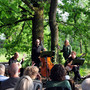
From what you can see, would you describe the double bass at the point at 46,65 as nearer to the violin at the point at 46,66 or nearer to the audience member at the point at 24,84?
the violin at the point at 46,66

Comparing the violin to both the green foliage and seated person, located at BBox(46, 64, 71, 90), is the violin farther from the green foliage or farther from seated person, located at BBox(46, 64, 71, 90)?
seated person, located at BBox(46, 64, 71, 90)

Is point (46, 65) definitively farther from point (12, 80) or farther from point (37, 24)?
point (12, 80)

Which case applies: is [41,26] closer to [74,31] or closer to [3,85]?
[74,31]

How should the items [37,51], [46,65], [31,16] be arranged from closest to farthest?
1. [46,65]
2. [37,51]
3. [31,16]

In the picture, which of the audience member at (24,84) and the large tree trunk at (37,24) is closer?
the audience member at (24,84)

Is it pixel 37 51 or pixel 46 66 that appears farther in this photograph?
pixel 37 51

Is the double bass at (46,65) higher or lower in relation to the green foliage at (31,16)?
lower

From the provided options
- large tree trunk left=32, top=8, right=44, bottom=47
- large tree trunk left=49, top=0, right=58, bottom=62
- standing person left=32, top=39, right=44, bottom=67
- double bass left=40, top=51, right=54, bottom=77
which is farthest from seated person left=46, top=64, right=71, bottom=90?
large tree trunk left=32, top=8, right=44, bottom=47

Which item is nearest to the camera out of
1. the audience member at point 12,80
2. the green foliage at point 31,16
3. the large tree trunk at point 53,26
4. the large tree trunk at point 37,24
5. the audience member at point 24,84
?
the audience member at point 24,84

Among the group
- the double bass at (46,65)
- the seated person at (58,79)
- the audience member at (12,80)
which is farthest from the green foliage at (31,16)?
the seated person at (58,79)

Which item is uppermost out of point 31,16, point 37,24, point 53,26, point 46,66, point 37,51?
point 31,16

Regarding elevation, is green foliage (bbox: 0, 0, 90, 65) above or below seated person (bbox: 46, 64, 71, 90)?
above

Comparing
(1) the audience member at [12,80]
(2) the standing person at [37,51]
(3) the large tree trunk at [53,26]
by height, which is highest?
(3) the large tree trunk at [53,26]

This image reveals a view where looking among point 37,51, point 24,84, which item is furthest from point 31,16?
point 24,84
